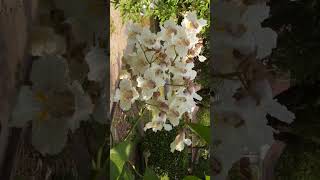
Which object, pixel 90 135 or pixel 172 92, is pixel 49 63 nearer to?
pixel 90 135

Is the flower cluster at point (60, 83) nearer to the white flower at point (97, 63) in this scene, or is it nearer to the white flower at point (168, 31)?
the white flower at point (97, 63)

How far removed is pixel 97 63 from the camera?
0.59m

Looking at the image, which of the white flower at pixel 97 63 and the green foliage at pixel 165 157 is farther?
the green foliage at pixel 165 157

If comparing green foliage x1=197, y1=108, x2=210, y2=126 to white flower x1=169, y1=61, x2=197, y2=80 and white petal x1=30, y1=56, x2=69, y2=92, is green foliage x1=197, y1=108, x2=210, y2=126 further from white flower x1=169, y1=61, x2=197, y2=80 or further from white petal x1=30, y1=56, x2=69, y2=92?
white petal x1=30, y1=56, x2=69, y2=92

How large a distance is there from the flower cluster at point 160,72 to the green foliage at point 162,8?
6.66 feet

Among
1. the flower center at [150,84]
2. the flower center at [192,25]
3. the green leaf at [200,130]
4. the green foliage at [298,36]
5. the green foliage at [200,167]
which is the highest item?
the flower center at [192,25]

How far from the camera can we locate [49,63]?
1.97 ft

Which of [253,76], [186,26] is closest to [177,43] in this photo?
[186,26]

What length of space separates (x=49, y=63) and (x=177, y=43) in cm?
32

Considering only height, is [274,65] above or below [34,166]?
above

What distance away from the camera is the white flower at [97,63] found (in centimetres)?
59

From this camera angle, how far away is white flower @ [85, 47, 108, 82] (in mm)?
593

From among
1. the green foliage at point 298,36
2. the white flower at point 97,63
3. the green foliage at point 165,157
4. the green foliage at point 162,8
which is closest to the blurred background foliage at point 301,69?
the green foliage at point 298,36

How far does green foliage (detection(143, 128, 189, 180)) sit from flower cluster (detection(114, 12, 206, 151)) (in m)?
1.92
